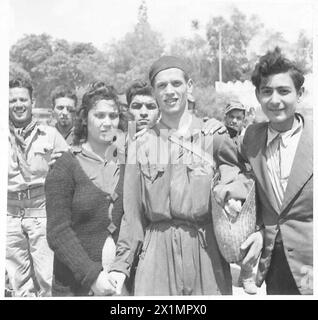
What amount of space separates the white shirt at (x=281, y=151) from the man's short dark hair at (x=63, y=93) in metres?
1.45

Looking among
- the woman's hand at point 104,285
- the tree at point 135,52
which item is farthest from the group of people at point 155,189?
the tree at point 135,52

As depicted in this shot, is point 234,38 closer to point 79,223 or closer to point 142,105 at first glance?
point 142,105

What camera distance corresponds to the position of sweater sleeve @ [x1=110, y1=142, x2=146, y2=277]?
3.91 m

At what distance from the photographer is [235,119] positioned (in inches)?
162

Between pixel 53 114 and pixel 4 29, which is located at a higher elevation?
pixel 4 29

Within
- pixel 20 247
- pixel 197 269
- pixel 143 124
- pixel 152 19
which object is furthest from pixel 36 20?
pixel 197 269

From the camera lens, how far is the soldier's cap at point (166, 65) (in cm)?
404

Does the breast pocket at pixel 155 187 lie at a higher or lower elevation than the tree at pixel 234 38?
lower

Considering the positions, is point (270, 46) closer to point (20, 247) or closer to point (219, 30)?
point (219, 30)

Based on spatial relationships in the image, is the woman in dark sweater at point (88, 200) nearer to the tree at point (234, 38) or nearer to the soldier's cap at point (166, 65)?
the soldier's cap at point (166, 65)

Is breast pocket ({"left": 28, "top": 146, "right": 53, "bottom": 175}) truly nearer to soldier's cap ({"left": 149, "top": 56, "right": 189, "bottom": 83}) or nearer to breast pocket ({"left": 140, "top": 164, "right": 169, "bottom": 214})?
breast pocket ({"left": 140, "top": 164, "right": 169, "bottom": 214})

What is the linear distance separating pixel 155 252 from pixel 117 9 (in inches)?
71.7

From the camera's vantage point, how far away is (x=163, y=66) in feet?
13.2

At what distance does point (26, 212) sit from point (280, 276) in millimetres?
1874
